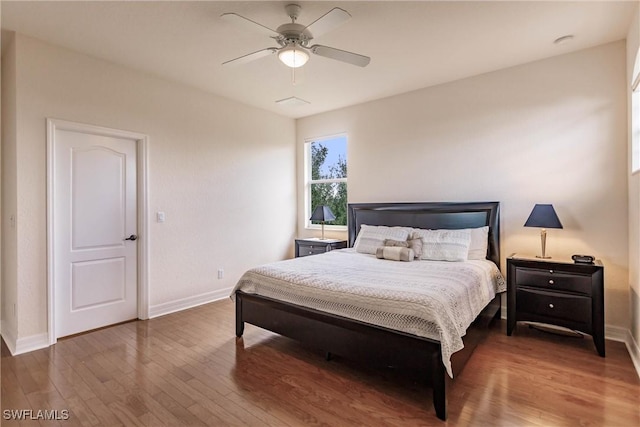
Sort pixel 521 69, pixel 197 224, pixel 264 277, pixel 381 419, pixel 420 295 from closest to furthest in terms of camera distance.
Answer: pixel 381 419 < pixel 420 295 < pixel 264 277 < pixel 521 69 < pixel 197 224

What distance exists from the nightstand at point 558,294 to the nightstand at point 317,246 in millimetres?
2274

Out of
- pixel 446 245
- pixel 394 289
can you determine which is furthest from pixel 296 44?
pixel 446 245

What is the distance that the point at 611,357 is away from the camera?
2705 mm

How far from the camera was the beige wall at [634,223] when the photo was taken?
8.32 feet

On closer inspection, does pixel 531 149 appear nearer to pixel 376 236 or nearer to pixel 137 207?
pixel 376 236

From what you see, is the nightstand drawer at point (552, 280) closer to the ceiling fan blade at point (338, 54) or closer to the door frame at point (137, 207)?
the ceiling fan blade at point (338, 54)

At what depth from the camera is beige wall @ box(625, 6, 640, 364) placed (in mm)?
2537

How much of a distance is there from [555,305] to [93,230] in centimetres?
458

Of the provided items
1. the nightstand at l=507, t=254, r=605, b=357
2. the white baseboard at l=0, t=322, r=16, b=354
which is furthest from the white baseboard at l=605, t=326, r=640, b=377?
the white baseboard at l=0, t=322, r=16, b=354

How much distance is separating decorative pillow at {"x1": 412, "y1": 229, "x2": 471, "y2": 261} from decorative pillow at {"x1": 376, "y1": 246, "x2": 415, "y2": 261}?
7.8 inches

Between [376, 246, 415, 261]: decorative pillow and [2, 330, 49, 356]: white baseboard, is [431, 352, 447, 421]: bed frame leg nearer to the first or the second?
[376, 246, 415, 261]: decorative pillow

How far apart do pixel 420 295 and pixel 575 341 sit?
2.02m

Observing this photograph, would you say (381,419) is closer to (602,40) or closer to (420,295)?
(420,295)

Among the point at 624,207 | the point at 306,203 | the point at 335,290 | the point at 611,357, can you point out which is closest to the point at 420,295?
the point at 335,290
